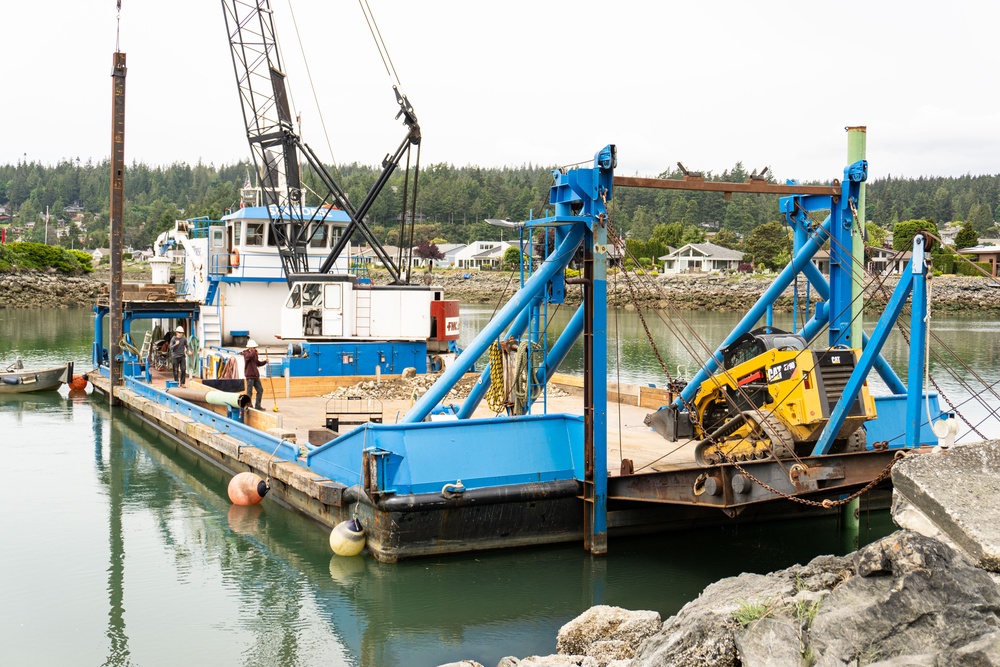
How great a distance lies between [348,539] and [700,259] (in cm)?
8487

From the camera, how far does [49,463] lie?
17.9 m

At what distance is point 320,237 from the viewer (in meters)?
23.3

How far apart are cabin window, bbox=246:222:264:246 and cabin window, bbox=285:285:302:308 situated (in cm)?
320

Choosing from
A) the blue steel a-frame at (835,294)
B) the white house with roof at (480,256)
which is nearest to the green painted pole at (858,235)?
the blue steel a-frame at (835,294)

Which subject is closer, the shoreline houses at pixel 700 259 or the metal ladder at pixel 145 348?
the metal ladder at pixel 145 348

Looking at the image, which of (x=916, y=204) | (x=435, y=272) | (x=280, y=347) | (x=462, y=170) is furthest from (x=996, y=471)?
(x=462, y=170)

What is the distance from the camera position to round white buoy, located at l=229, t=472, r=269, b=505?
45.0 feet

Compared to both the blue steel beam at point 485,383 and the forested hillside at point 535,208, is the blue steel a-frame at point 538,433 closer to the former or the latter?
the blue steel beam at point 485,383

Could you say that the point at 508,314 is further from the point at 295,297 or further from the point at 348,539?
the point at 295,297

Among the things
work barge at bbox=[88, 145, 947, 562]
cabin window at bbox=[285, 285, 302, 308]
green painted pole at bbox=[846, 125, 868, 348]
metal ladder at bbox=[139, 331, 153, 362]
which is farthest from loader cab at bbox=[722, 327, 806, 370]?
metal ladder at bbox=[139, 331, 153, 362]

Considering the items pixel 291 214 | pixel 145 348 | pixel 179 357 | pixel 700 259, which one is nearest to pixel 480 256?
pixel 700 259

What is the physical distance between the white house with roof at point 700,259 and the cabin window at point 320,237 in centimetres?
7091

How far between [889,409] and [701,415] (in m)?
2.52

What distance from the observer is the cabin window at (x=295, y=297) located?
2061 cm
